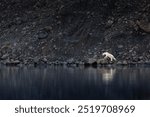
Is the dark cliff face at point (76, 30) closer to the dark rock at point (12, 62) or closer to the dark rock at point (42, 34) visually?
the dark rock at point (42, 34)

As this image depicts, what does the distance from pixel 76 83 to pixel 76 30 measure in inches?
555

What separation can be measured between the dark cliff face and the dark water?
5.29 m

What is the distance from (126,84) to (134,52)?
11.4 m

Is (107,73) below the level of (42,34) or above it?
below

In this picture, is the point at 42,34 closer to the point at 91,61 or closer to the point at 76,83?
the point at 91,61

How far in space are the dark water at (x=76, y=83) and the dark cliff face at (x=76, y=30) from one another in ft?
17.4

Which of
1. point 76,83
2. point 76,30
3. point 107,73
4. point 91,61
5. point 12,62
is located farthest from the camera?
point 76,30

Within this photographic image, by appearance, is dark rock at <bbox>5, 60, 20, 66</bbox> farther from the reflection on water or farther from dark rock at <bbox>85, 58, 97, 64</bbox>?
the reflection on water

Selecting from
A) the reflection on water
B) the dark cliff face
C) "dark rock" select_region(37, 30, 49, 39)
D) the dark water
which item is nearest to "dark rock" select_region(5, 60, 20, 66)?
the dark cliff face

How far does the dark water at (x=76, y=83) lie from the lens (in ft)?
65.2

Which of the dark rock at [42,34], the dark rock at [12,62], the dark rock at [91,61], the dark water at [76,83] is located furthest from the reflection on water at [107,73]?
the dark rock at [42,34]

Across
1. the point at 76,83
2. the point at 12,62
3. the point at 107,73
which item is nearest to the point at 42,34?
the point at 12,62

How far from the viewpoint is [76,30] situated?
36625mm

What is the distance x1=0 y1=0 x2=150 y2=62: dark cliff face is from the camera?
3441cm
